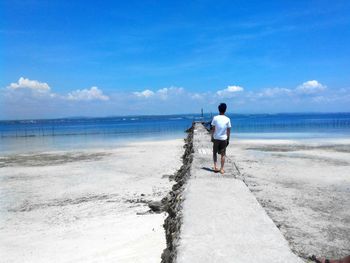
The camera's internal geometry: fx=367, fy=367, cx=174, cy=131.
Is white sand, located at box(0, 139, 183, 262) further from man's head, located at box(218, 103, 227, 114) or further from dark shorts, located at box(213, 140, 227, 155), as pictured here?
man's head, located at box(218, 103, 227, 114)

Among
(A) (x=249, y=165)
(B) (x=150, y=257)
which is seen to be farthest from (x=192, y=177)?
(A) (x=249, y=165)

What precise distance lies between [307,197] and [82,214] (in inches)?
214

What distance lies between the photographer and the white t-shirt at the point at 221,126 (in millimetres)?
9305

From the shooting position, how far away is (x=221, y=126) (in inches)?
366

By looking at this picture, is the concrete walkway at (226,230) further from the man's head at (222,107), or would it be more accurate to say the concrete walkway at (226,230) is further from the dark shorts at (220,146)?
the man's head at (222,107)

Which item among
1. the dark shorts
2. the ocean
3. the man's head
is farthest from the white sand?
the ocean

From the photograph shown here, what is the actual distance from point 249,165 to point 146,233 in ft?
28.1

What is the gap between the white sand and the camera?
6.34 metres

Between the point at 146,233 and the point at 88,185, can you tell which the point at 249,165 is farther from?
the point at 146,233

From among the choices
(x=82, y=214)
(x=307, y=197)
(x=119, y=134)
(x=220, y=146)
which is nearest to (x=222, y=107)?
(x=220, y=146)

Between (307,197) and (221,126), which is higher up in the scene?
(221,126)

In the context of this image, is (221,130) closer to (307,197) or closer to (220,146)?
(220,146)

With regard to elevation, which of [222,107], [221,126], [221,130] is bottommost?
[221,130]

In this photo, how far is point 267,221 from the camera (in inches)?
219
